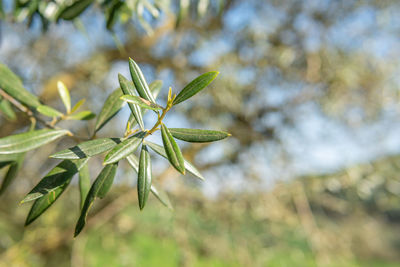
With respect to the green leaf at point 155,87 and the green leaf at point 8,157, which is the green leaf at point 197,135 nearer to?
the green leaf at point 155,87

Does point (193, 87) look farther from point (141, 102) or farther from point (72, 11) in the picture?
point (72, 11)

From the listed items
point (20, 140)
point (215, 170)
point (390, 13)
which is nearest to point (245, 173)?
point (215, 170)

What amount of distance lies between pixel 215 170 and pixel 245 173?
14.0 inches

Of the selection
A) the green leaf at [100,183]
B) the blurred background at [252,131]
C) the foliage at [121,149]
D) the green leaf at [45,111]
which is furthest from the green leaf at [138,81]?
the blurred background at [252,131]

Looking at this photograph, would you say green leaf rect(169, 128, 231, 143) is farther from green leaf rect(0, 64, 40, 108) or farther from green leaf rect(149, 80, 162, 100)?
green leaf rect(0, 64, 40, 108)

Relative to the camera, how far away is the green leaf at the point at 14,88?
0.57 metres

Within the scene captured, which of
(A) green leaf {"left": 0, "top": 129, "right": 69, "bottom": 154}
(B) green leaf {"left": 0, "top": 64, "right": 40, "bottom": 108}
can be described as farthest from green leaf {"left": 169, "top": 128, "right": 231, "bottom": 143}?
(B) green leaf {"left": 0, "top": 64, "right": 40, "bottom": 108}

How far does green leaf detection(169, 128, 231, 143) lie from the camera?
42 cm

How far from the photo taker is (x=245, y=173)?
274 cm

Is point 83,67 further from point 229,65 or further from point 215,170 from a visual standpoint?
point 215,170

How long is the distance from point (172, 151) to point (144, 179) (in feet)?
0.21

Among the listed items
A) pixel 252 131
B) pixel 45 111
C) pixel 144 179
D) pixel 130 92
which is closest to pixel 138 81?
pixel 130 92

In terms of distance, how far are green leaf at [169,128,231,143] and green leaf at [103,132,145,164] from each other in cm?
5

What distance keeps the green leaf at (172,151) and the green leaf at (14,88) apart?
34 cm
